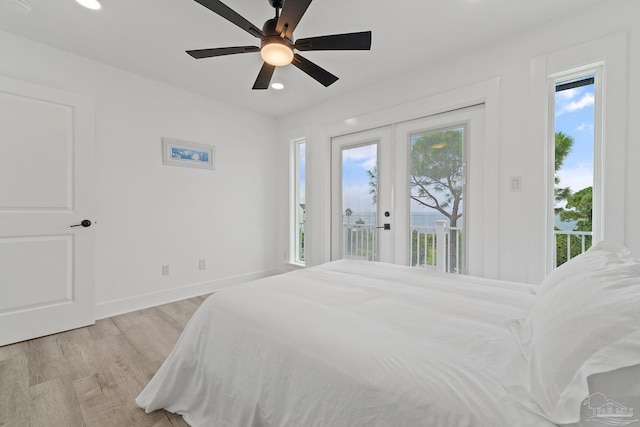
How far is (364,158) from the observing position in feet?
11.2

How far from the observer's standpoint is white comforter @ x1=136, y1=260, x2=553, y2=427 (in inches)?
28.3

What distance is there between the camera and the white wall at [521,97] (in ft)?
6.07

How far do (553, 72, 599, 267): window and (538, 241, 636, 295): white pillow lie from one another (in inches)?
42.3

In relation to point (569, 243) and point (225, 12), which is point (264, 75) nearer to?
point (225, 12)

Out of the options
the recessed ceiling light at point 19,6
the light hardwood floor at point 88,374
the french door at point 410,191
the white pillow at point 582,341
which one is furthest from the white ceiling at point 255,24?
the light hardwood floor at point 88,374

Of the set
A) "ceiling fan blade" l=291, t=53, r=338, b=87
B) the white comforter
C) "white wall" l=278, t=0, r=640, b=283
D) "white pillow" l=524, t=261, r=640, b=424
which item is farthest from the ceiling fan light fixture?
"white pillow" l=524, t=261, r=640, b=424

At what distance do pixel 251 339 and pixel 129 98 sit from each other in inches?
122

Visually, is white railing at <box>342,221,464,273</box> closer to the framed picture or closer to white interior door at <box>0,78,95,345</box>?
the framed picture

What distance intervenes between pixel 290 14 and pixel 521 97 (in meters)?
2.03

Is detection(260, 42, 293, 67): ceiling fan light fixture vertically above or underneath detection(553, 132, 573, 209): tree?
above

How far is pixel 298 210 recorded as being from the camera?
4328mm

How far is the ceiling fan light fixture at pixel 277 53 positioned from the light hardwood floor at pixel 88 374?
223 centimetres

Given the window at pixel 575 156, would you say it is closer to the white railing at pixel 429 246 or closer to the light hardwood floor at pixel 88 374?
the white railing at pixel 429 246

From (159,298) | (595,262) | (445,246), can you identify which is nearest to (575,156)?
(445,246)
